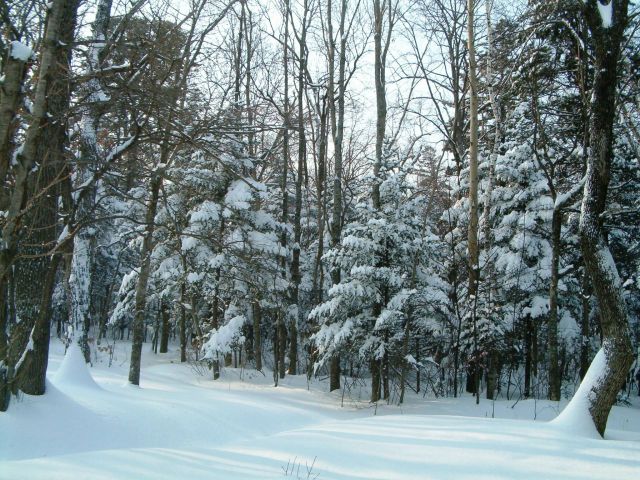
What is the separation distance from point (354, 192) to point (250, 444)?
14679 millimetres

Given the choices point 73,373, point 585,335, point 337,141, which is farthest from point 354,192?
point 73,373

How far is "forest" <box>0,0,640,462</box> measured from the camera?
19.6ft

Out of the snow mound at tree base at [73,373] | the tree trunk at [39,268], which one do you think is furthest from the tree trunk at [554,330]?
the tree trunk at [39,268]

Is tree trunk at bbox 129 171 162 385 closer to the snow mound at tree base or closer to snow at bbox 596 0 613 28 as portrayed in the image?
the snow mound at tree base

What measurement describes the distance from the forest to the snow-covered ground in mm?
666

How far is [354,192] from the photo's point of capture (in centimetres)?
1956

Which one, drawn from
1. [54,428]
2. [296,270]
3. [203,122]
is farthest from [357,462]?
[296,270]

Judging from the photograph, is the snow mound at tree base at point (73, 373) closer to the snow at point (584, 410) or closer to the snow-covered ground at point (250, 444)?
the snow-covered ground at point (250, 444)

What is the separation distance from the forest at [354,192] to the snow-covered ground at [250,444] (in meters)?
0.67

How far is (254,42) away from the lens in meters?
19.4

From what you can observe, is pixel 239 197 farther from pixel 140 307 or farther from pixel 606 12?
pixel 606 12

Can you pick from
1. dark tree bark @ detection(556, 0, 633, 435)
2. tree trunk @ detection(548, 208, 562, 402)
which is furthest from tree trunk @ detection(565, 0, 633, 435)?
tree trunk @ detection(548, 208, 562, 402)

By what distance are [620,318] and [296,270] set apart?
11834mm

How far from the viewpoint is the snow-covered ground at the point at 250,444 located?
4.22m
